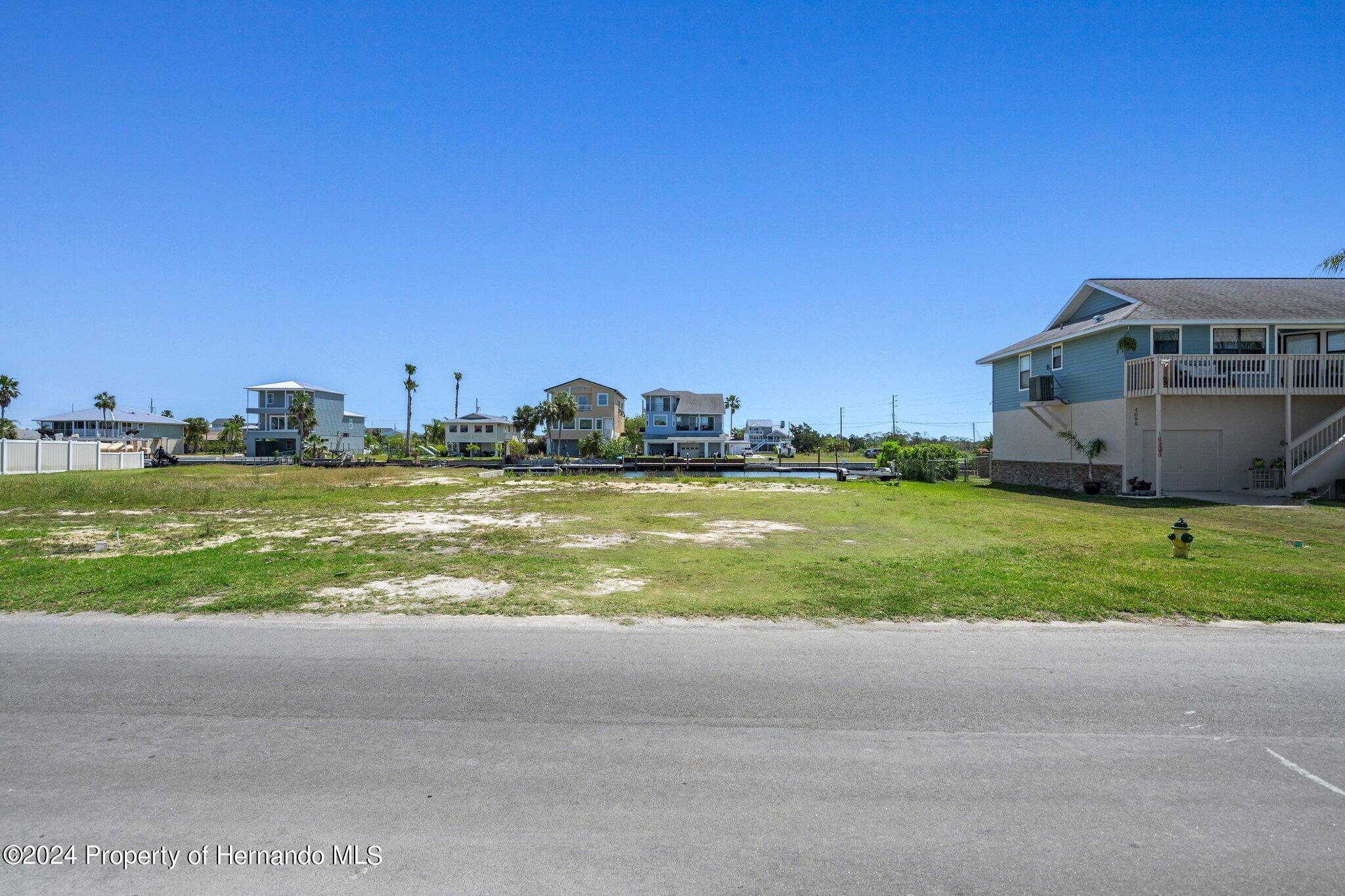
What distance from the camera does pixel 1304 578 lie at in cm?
945

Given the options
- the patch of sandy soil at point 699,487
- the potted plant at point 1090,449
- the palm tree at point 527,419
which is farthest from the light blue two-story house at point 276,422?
the potted plant at point 1090,449

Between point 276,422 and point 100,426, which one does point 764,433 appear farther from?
point 100,426

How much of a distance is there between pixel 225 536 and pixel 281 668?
10312 millimetres

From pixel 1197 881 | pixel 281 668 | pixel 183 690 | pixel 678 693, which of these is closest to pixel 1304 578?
pixel 1197 881

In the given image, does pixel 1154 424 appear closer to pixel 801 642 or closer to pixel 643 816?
pixel 801 642

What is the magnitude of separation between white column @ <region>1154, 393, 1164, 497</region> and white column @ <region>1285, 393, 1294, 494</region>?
348 cm

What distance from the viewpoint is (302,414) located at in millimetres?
67250

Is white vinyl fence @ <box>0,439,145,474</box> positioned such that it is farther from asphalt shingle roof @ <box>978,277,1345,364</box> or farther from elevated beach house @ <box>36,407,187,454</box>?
asphalt shingle roof @ <box>978,277,1345,364</box>

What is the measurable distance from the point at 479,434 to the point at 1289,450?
74854 mm

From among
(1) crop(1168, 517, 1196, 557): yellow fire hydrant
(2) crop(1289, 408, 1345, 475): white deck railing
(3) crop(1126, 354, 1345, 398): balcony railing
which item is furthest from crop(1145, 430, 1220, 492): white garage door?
(1) crop(1168, 517, 1196, 557): yellow fire hydrant

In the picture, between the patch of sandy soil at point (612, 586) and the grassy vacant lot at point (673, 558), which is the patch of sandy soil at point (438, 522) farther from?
the patch of sandy soil at point (612, 586)

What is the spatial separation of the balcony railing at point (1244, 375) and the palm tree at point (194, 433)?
9783 centimetres

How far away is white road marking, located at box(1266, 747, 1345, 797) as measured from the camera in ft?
12.7

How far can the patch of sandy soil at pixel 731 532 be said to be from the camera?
1365cm
